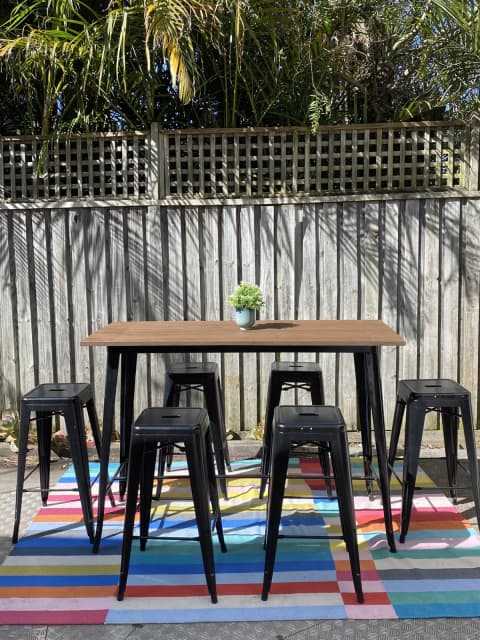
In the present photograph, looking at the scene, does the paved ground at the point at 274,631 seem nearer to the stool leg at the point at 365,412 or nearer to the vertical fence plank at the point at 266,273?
the stool leg at the point at 365,412

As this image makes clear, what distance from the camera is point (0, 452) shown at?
445 centimetres

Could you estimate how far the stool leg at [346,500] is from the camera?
103 inches

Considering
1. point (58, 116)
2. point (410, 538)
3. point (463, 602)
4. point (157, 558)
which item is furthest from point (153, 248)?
point (463, 602)

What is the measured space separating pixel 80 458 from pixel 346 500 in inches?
51.0

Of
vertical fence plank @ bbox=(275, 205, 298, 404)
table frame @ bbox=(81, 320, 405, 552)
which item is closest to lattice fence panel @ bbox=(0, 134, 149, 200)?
vertical fence plank @ bbox=(275, 205, 298, 404)

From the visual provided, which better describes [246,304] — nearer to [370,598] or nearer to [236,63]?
[370,598]

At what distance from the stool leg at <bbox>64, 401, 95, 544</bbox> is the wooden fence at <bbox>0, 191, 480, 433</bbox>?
1382mm

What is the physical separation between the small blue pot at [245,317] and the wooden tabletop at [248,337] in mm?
37

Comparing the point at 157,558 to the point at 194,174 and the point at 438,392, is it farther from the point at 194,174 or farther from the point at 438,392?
the point at 194,174

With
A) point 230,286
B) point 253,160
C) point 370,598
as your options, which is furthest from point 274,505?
point 253,160

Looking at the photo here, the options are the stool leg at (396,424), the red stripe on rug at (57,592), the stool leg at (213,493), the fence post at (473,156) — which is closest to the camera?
the red stripe on rug at (57,592)

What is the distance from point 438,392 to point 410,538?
72cm

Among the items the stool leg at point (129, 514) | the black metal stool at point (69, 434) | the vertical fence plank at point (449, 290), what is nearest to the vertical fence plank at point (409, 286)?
the vertical fence plank at point (449, 290)

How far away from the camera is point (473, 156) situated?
4.34 meters
